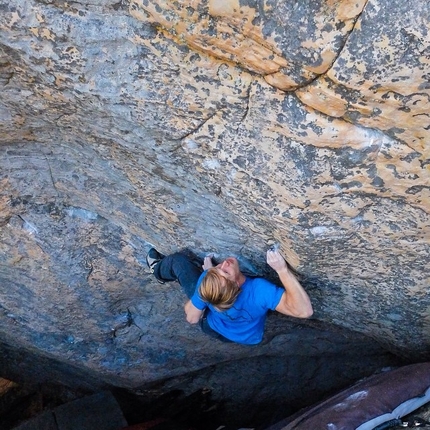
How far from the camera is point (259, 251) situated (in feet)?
9.19

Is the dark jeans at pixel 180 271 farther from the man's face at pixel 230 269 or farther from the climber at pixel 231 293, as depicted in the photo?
the man's face at pixel 230 269

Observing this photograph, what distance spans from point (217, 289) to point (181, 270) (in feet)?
1.24

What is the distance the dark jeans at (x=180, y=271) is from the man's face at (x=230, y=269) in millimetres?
230

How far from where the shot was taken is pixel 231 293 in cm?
275

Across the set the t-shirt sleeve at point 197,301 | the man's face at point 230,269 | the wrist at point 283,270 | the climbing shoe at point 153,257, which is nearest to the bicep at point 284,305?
the wrist at point 283,270

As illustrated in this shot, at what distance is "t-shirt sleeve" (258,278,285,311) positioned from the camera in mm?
2799

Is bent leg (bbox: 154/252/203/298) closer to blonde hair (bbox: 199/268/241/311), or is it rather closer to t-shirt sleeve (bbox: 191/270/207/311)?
t-shirt sleeve (bbox: 191/270/207/311)

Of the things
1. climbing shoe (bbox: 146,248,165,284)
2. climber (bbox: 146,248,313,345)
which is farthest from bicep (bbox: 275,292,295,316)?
climbing shoe (bbox: 146,248,165,284)

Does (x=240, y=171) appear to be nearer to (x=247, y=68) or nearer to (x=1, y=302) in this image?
(x=247, y=68)

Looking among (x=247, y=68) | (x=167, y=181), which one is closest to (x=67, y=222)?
(x=167, y=181)

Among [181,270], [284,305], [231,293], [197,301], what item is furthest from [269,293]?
[181,270]

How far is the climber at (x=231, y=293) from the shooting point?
8.89ft

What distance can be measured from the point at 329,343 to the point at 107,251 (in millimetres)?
1766

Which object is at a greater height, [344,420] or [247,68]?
[247,68]
